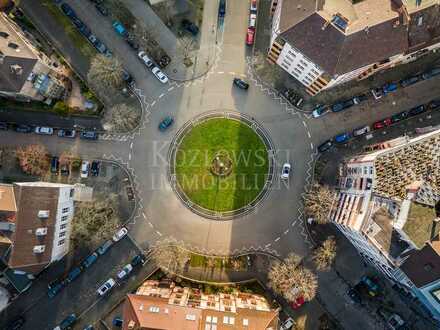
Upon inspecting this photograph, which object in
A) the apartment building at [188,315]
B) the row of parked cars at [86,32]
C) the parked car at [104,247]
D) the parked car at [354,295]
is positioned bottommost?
the apartment building at [188,315]

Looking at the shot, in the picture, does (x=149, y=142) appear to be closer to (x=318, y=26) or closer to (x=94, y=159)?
(x=94, y=159)

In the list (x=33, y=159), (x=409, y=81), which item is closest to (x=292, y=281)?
Result: (x=409, y=81)

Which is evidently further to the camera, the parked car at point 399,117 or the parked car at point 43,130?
the parked car at point 43,130

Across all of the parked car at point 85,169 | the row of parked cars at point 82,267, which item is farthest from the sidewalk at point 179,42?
the row of parked cars at point 82,267

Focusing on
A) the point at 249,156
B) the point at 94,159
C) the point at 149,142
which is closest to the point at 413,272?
the point at 249,156

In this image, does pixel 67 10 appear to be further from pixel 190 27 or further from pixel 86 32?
pixel 190 27

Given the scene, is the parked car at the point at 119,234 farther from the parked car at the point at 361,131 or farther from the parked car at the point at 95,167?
the parked car at the point at 361,131
